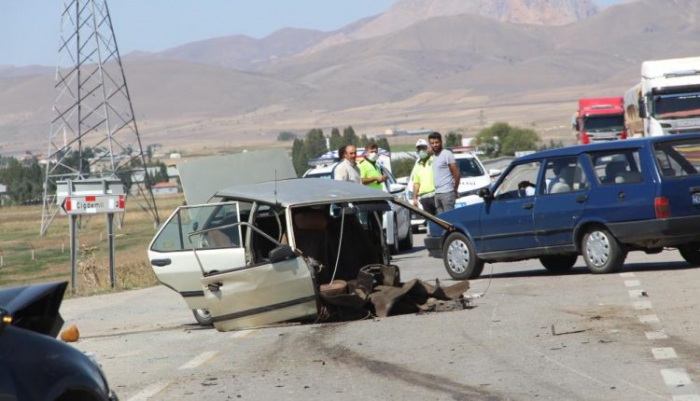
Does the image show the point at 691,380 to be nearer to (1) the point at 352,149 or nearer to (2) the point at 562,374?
(2) the point at 562,374

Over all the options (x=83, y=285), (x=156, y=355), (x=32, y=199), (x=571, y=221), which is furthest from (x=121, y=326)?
(x=32, y=199)

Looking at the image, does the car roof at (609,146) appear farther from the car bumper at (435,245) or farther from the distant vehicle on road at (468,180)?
the distant vehicle on road at (468,180)

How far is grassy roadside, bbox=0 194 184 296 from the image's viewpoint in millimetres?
24484

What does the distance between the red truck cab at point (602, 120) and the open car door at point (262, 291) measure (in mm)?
52963

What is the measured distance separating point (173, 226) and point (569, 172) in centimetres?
541

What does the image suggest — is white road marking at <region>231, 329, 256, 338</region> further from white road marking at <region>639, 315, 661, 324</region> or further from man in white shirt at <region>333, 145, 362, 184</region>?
man in white shirt at <region>333, 145, 362, 184</region>

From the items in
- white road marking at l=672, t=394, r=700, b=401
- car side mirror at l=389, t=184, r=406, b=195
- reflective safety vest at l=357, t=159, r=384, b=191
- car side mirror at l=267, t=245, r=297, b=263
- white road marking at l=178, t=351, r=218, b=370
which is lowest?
white road marking at l=178, t=351, r=218, b=370

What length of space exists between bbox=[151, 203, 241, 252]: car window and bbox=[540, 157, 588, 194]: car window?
4793 millimetres

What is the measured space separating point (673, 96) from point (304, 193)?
95.6 feet

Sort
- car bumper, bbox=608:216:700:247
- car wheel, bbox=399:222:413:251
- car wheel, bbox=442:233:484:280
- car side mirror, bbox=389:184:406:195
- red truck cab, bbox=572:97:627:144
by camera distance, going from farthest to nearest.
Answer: red truck cab, bbox=572:97:627:144
car wheel, bbox=399:222:413:251
car side mirror, bbox=389:184:406:195
car wheel, bbox=442:233:484:280
car bumper, bbox=608:216:700:247

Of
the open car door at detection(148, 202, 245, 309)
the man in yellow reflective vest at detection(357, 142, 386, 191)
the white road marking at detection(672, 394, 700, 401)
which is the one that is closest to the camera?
the white road marking at detection(672, 394, 700, 401)

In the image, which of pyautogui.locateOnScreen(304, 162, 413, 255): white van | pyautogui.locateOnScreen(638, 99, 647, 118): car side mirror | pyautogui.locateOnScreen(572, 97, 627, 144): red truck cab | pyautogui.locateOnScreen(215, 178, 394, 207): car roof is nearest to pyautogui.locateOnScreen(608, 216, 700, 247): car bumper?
pyautogui.locateOnScreen(215, 178, 394, 207): car roof

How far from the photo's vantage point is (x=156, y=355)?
12477mm

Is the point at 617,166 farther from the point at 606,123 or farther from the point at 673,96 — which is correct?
the point at 606,123
